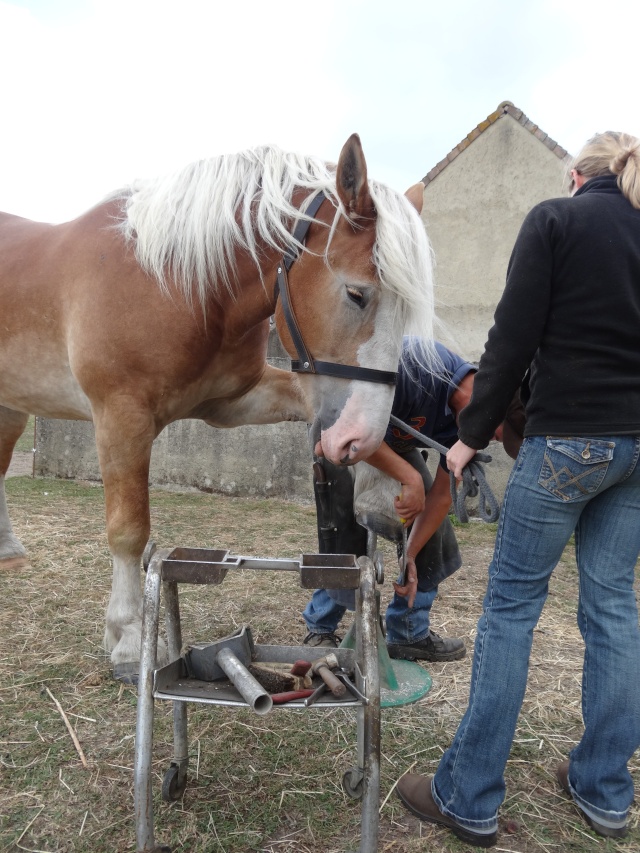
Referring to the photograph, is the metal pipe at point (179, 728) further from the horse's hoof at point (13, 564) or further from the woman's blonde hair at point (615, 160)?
the horse's hoof at point (13, 564)

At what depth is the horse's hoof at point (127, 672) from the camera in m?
2.42

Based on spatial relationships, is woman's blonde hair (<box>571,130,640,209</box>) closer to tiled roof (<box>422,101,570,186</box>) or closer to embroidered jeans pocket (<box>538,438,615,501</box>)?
embroidered jeans pocket (<box>538,438,615,501</box>)

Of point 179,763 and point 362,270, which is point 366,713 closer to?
point 179,763

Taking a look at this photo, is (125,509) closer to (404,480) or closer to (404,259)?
(404,480)

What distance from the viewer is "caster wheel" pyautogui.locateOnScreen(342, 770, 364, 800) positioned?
1680 mm

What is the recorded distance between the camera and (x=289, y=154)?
7.66 feet

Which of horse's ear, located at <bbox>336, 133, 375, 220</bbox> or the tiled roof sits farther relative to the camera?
the tiled roof

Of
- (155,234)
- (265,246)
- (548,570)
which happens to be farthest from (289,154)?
(548,570)

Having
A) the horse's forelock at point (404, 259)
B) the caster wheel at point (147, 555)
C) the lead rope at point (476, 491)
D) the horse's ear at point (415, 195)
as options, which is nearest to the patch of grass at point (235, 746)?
the caster wheel at point (147, 555)

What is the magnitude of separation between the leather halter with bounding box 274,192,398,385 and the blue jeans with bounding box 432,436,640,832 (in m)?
0.53

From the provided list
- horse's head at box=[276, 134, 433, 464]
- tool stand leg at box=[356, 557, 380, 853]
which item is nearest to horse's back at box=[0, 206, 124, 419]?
horse's head at box=[276, 134, 433, 464]

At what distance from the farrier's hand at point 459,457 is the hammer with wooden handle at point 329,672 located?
2.03 ft

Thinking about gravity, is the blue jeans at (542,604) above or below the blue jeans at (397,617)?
above

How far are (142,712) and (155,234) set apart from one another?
167 centimetres
